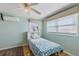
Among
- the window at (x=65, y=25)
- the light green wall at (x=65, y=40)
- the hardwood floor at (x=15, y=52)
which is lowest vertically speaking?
the hardwood floor at (x=15, y=52)

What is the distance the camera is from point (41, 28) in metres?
1.15

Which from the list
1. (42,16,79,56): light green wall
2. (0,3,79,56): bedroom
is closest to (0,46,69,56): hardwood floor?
(0,3,79,56): bedroom

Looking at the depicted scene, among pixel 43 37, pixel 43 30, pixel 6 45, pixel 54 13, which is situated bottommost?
pixel 6 45

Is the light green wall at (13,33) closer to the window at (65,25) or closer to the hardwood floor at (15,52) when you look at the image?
the hardwood floor at (15,52)

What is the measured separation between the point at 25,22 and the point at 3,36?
49 cm

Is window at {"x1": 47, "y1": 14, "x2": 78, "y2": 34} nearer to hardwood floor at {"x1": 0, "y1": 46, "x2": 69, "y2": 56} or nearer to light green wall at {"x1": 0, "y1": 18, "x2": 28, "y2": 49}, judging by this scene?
hardwood floor at {"x1": 0, "y1": 46, "x2": 69, "y2": 56}

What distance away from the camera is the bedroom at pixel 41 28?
1.02m

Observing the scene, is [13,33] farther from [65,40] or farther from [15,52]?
[65,40]

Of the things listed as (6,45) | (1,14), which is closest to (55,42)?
(6,45)

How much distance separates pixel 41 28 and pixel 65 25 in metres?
0.40

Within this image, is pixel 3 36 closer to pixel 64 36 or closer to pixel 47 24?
pixel 47 24

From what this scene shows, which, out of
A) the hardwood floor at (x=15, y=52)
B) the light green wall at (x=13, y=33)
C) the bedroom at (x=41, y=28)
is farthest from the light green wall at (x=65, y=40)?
the light green wall at (x=13, y=33)

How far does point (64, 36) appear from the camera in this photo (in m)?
1.05

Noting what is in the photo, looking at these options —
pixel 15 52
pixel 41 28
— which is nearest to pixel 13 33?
pixel 15 52
